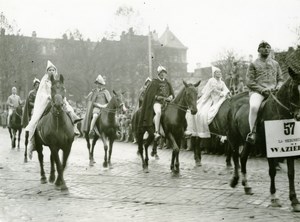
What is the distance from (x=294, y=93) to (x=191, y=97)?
5169mm

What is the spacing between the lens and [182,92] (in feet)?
46.4

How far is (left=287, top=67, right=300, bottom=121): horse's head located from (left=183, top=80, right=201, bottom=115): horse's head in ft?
15.9

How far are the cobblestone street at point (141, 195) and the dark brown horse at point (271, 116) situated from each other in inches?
13.6

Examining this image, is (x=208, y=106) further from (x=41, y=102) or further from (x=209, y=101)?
(x=41, y=102)

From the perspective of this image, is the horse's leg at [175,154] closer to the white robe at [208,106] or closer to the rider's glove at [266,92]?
the white robe at [208,106]

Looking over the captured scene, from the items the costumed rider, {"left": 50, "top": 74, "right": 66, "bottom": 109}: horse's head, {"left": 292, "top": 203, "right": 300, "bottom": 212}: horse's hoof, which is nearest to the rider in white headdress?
the costumed rider

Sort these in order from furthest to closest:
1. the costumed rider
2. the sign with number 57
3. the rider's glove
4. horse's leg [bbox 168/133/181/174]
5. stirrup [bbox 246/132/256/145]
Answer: the costumed rider → horse's leg [bbox 168/133/181/174] → stirrup [bbox 246/132/256/145] → the rider's glove → the sign with number 57

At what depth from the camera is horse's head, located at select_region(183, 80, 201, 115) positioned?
529 inches

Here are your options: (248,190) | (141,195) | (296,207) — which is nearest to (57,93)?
(141,195)

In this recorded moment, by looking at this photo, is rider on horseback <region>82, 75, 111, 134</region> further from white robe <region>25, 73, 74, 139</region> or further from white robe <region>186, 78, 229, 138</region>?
white robe <region>25, 73, 74, 139</region>

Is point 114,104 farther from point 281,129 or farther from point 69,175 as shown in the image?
point 281,129

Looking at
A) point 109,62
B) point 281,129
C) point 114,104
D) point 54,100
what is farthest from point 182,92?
point 109,62

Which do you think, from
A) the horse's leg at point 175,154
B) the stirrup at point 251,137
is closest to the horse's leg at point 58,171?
the horse's leg at point 175,154

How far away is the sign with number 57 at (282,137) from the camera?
904 cm
